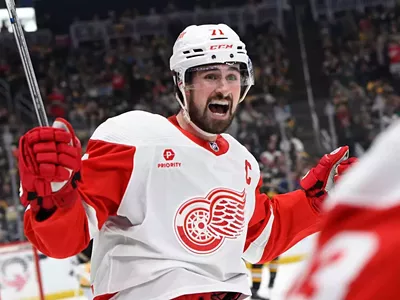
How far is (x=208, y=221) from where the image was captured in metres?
1.65

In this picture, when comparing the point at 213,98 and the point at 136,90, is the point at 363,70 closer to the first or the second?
the point at 136,90

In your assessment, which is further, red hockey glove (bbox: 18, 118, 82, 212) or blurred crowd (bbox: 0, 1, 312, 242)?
blurred crowd (bbox: 0, 1, 312, 242)

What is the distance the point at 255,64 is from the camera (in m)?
8.15

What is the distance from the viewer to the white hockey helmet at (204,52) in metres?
1.79

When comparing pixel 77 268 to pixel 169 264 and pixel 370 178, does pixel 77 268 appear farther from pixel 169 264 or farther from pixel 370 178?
pixel 370 178

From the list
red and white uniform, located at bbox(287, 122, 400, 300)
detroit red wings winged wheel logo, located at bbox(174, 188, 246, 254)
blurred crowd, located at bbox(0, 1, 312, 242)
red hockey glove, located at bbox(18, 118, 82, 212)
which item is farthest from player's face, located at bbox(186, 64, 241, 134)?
blurred crowd, located at bbox(0, 1, 312, 242)

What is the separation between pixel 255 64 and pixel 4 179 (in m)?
3.64

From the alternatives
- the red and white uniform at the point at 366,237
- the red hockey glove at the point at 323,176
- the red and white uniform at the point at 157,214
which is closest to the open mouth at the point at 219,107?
the red and white uniform at the point at 157,214

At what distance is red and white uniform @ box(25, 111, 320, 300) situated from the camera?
1.57 meters

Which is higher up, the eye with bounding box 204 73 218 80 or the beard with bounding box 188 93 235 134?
the eye with bounding box 204 73 218 80

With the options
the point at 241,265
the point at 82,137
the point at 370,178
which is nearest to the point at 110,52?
the point at 82,137

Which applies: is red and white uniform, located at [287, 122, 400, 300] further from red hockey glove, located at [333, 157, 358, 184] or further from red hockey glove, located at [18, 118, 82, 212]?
red hockey glove, located at [333, 157, 358, 184]

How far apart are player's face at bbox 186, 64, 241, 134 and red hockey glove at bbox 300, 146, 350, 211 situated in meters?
0.36

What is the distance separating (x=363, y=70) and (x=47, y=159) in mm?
6895
